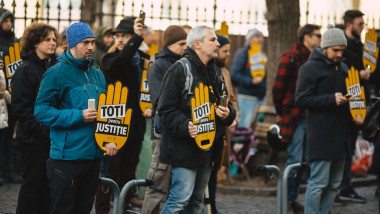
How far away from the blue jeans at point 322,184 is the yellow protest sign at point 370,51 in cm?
247

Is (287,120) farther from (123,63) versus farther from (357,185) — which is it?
(357,185)

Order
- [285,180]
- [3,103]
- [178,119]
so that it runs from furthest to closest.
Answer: [3,103]
[285,180]
[178,119]

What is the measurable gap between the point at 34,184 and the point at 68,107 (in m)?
1.02

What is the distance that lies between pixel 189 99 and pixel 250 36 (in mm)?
7194

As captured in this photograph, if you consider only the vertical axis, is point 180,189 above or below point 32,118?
below

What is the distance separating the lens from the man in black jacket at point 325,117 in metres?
7.28

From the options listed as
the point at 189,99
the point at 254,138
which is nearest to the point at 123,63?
the point at 189,99

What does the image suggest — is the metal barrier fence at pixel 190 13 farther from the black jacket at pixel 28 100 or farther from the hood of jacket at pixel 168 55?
the black jacket at pixel 28 100

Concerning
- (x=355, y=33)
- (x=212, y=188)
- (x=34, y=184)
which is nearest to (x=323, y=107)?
(x=212, y=188)

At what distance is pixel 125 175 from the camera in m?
7.92

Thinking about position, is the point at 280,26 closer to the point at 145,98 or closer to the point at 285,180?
the point at 145,98

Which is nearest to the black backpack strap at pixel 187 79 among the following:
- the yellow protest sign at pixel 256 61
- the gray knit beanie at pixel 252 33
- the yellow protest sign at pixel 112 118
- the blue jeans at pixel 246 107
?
the yellow protest sign at pixel 112 118

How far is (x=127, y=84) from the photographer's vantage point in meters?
7.99

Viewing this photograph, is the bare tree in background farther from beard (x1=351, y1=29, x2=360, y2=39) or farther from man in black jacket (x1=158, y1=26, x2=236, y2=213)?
man in black jacket (x1=158, y1=26, x2=236, y2=213)
